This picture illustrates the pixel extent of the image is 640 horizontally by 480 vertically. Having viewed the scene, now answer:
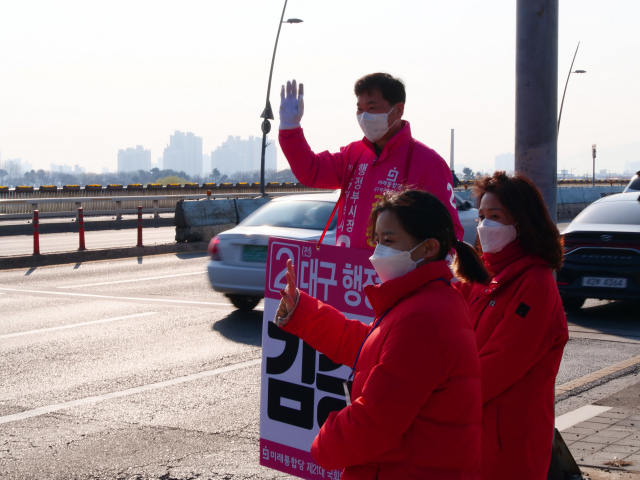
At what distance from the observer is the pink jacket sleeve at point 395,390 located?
1.88 meters

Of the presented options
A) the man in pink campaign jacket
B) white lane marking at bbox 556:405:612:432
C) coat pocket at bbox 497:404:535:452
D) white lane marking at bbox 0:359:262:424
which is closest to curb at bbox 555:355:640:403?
white lane marking at bbox 556:405:612:432

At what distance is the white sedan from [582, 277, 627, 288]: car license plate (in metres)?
3.19

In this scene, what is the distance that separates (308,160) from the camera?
331cm

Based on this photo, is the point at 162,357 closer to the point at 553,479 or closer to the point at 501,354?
the point at 553,479

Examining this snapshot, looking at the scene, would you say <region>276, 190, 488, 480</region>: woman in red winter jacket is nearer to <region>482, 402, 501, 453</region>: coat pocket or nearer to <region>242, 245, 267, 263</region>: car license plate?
<region>482, 402, 501, 453</region>: coat pocket

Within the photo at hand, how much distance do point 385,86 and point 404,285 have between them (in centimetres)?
133

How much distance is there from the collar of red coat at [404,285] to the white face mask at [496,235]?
0.84 metres

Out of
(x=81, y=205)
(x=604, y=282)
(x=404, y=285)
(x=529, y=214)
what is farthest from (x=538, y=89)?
(x=81, y=205)

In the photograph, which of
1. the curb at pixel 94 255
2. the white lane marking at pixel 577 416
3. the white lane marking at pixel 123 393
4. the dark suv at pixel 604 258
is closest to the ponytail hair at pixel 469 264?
the white lane marking at pixel 577 416

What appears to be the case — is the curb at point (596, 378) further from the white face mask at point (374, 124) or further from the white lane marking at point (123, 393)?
the white face mask at point (374, 124)

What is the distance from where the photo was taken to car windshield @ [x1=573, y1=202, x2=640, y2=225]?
9500mm

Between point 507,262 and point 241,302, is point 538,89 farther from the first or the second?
point 241,302

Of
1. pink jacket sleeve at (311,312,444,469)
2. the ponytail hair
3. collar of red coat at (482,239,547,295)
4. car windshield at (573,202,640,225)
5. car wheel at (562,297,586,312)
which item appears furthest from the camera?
car wheel at (562,297,586,312)

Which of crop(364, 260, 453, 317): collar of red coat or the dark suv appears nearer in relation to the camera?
crop(364, 260, 453, 317): collar of red coat
